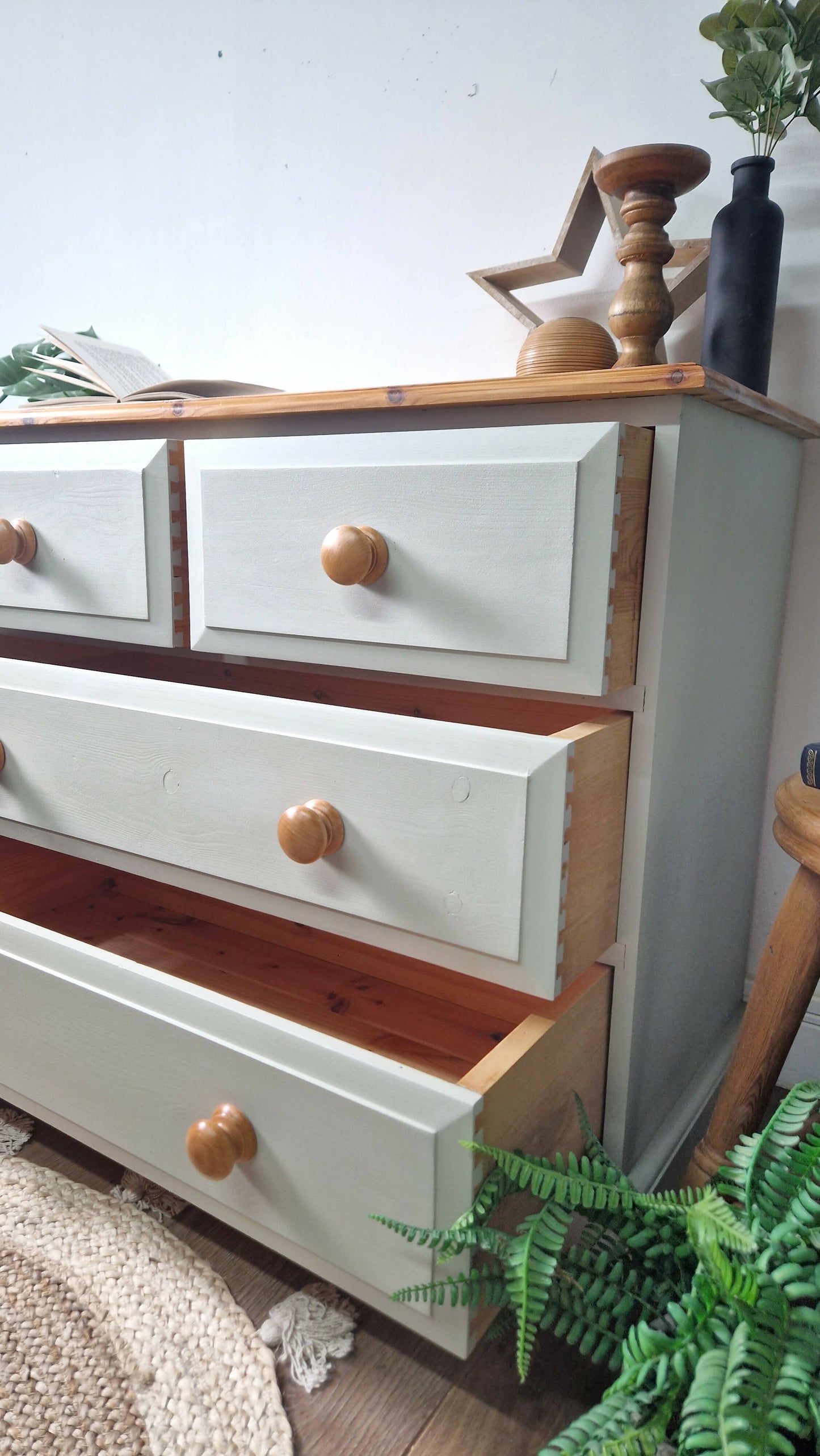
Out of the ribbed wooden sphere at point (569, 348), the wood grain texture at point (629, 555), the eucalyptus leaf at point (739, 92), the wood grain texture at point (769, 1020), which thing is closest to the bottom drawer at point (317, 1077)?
the wood grain texture at point (769, 1020)

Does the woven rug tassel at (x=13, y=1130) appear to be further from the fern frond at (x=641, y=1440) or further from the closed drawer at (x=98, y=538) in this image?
the fern frond at (x=641, y=1440)

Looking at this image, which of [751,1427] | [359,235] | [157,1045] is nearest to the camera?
[751,1427]

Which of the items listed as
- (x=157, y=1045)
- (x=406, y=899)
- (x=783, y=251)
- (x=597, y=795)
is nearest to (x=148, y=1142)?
(x=157, y=1045)

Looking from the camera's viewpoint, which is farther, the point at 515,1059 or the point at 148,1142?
the point at 148,1142

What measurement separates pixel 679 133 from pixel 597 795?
29.1 inches

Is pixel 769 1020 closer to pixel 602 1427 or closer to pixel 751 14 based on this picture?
pixel 602 1427

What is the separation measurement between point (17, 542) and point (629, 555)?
57 cm

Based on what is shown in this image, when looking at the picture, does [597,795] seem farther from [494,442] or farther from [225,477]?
[225,477]

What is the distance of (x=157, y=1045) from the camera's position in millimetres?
671

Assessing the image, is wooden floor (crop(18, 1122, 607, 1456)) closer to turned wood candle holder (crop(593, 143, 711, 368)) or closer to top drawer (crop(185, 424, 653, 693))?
top drawer (crop(185, 424, 653, 693))

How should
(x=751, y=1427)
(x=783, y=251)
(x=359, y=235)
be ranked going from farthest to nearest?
(x=359, y=235) → (x=783, y=251) → (x=751, y=1427)

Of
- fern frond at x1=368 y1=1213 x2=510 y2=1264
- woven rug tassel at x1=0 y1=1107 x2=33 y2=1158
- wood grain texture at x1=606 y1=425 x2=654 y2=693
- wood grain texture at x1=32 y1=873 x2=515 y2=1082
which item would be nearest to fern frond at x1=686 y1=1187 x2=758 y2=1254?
fern frond at x1=368 y1=1213 x2=510 y2=1264

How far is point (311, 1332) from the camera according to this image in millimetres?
666

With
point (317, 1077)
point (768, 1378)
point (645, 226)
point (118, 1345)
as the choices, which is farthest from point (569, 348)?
point (118, 1345)
